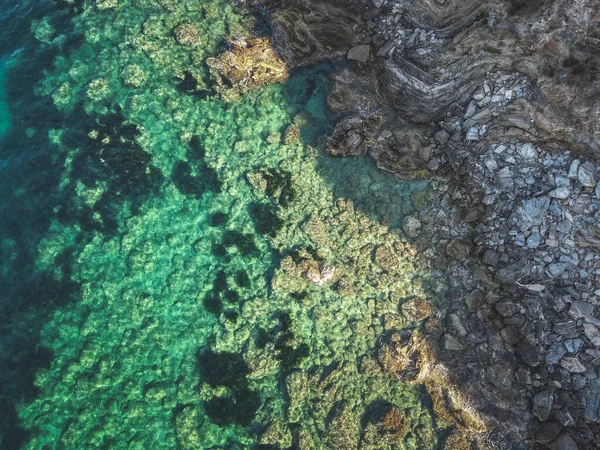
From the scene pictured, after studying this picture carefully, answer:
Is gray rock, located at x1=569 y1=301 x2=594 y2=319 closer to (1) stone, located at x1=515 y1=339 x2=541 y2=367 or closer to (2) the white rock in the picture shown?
(1) stone, located at x1=515 y1=339 x2=541 y2=367

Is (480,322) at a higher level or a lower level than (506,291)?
lower

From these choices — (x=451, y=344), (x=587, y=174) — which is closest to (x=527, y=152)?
(x=587, y=174)

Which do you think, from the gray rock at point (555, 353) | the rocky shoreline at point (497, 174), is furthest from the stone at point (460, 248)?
the gray rock at point (555, 353)

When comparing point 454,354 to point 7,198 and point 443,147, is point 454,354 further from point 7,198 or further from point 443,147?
→ point 7,198

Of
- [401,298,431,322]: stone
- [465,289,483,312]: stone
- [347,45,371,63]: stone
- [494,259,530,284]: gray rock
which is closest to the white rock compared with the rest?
[494,259,530,284]: gray rock

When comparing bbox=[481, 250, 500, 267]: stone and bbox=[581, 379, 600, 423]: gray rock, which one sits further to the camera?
bbox=[481, 250, 500, 267]: stone

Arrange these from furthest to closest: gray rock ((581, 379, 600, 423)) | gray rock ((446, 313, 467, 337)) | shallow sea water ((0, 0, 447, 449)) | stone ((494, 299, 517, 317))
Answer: shallow sea water ((0, 0, 447, 449)) < gray rock ((446, 313, 467, 337)) < stone ((494, 299, 517, 317)) < gray rock ((581, 379, 600, 423))

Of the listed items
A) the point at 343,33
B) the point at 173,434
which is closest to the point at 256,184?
the point at 343,33
